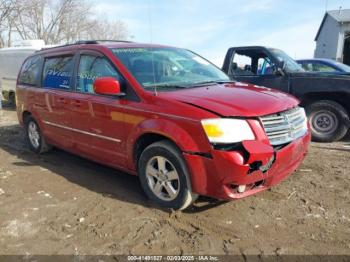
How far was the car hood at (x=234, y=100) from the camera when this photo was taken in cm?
357

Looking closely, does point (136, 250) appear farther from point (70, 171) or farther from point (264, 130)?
point (70, 171)

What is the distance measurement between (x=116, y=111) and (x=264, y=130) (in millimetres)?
1733

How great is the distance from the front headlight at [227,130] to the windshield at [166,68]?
90 centimetres

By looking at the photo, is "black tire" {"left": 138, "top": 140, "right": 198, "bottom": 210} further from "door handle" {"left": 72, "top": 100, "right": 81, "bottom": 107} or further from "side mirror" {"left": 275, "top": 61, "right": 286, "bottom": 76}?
"side mirror" {"left": 275, "top": 61, "right": 286, "bottom": 76}

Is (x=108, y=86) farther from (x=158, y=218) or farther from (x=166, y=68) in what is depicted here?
(x=158, y=218)

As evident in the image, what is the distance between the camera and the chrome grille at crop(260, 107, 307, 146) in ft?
11.9

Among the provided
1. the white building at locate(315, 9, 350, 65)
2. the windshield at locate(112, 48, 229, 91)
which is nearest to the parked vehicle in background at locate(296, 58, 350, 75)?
the windshield at locate(112, 48, 229, 91)

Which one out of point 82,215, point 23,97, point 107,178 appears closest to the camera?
point 82,215

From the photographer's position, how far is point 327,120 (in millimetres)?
6992

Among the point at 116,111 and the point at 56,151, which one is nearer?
the point at 116,111

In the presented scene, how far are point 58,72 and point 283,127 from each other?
3.47 m

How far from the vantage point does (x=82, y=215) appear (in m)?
4.01

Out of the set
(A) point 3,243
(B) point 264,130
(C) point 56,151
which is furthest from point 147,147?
(C) point 56,151

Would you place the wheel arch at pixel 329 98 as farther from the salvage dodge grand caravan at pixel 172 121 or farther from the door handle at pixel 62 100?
the door handle at pixel 62 100
